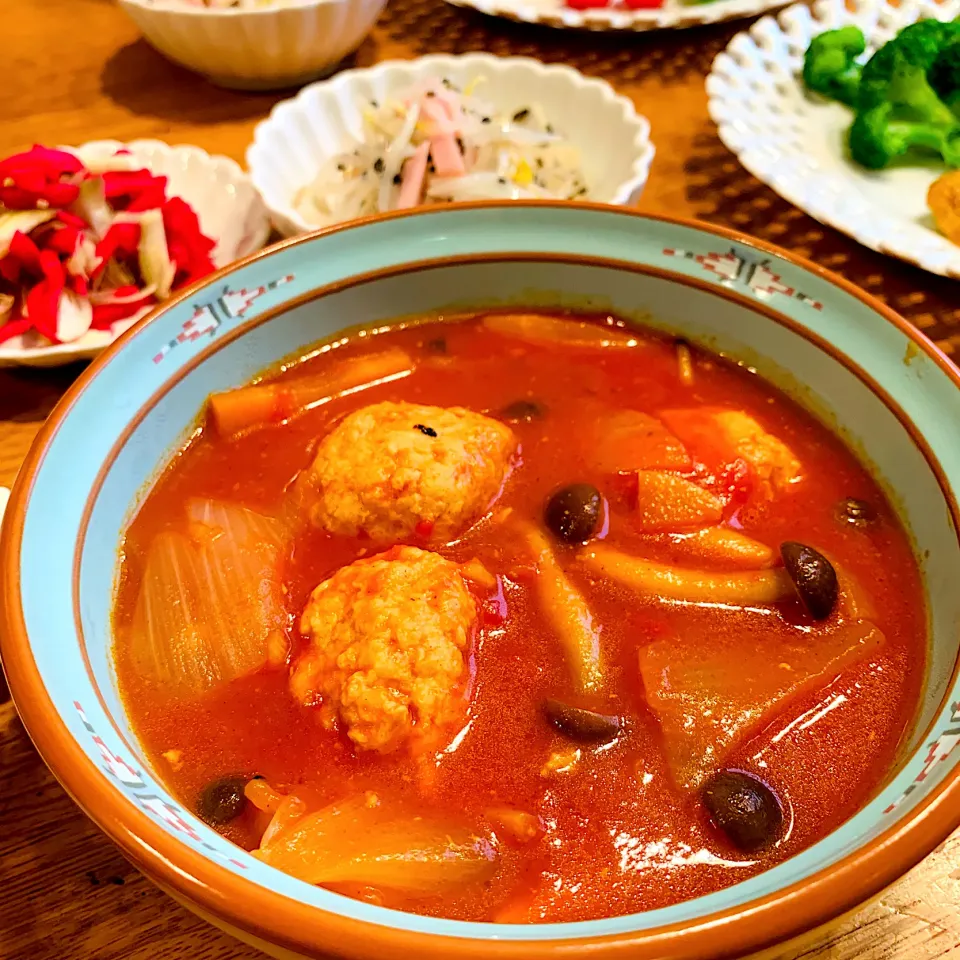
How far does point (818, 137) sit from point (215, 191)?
1971 mm

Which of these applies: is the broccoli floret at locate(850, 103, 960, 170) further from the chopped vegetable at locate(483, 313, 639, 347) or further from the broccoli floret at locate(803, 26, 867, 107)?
the chopped vegetable at locate(483, 313, 639, 347)

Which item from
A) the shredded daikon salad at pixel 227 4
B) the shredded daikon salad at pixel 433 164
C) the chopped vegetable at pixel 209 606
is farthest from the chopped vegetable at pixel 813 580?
the shredded daikon salad at pixel 227 4

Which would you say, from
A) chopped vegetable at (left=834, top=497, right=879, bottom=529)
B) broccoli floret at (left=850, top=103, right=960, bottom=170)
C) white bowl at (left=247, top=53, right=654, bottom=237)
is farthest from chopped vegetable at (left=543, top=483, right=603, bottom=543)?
broccoli floret at (left=850, top=103, right=960, bottom=170)

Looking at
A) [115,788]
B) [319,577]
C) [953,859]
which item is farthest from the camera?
[319,577]

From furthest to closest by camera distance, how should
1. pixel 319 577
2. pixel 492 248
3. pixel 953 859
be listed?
pixel 492 248, pixel 319 577, pixel 953 859

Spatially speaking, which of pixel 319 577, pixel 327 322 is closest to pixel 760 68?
pixel 327 322

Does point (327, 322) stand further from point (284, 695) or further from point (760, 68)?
point (760, 68)

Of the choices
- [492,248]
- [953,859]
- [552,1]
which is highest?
[552,1]

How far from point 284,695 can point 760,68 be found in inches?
106

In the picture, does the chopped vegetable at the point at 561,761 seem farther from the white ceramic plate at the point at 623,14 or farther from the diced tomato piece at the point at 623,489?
the white ceramic plate at the point at 623,14

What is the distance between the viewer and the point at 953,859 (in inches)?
57.2

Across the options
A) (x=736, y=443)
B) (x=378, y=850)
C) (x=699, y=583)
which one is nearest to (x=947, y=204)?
(x=736, y=443)

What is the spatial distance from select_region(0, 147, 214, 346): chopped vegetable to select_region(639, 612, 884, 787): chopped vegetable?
1645 millimetres

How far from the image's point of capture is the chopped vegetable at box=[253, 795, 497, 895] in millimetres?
1291
